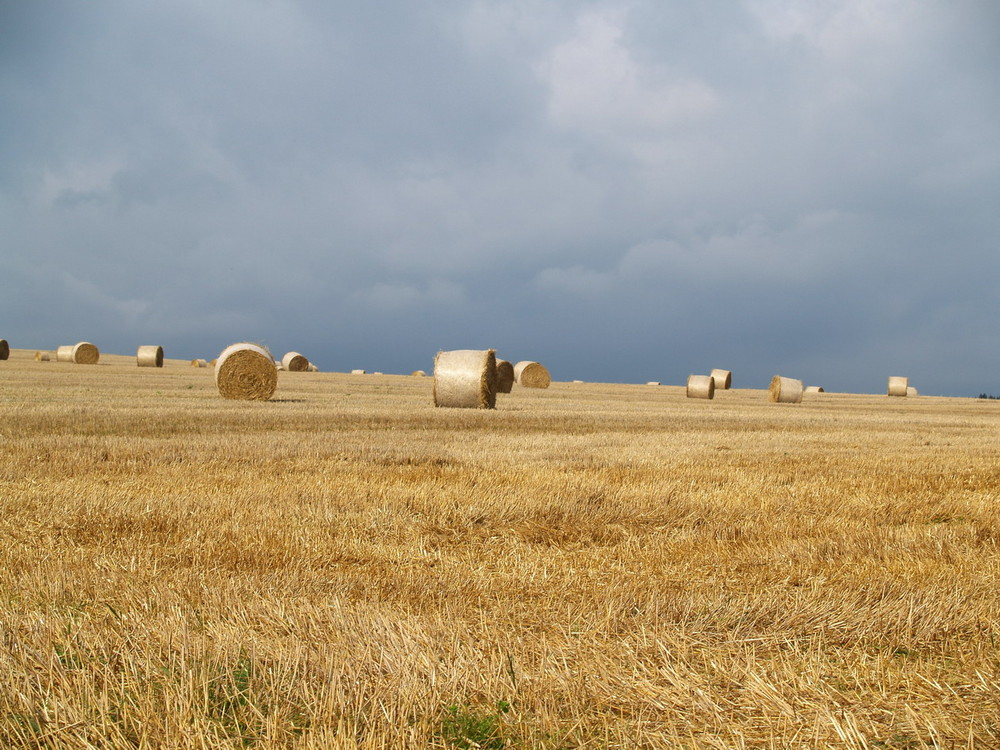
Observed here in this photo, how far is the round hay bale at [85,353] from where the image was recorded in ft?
152

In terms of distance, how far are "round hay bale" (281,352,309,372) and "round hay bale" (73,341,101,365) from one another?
10.9 m

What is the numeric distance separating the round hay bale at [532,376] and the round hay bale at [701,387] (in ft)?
22.5

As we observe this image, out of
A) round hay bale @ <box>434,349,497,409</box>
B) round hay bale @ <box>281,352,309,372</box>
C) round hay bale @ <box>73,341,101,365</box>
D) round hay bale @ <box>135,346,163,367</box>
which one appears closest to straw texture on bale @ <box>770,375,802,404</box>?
round hay bale @ <box>434,349,497,409</box>

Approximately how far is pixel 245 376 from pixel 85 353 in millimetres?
30416

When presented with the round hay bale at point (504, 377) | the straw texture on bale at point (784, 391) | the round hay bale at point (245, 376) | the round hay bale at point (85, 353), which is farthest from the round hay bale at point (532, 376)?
the round hay bale at point (85, 353)

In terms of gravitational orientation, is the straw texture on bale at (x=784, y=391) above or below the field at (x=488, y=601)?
above

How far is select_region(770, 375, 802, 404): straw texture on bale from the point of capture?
1357 inches

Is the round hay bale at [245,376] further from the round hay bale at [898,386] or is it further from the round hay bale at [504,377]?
the round hay bale at [898,386]

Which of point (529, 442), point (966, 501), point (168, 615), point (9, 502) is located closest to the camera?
point (168, 615)

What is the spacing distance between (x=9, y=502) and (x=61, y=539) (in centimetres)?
128

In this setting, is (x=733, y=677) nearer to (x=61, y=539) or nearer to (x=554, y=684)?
(x=554, y=684)

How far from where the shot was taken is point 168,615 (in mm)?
3568

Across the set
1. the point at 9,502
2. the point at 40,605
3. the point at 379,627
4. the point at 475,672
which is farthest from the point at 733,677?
the point at 9,502

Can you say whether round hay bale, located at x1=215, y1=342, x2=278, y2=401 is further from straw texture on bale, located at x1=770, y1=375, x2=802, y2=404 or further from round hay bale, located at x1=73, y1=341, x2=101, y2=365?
round hay bale, located at x1=73, y1=341, x2=101, y2=365
